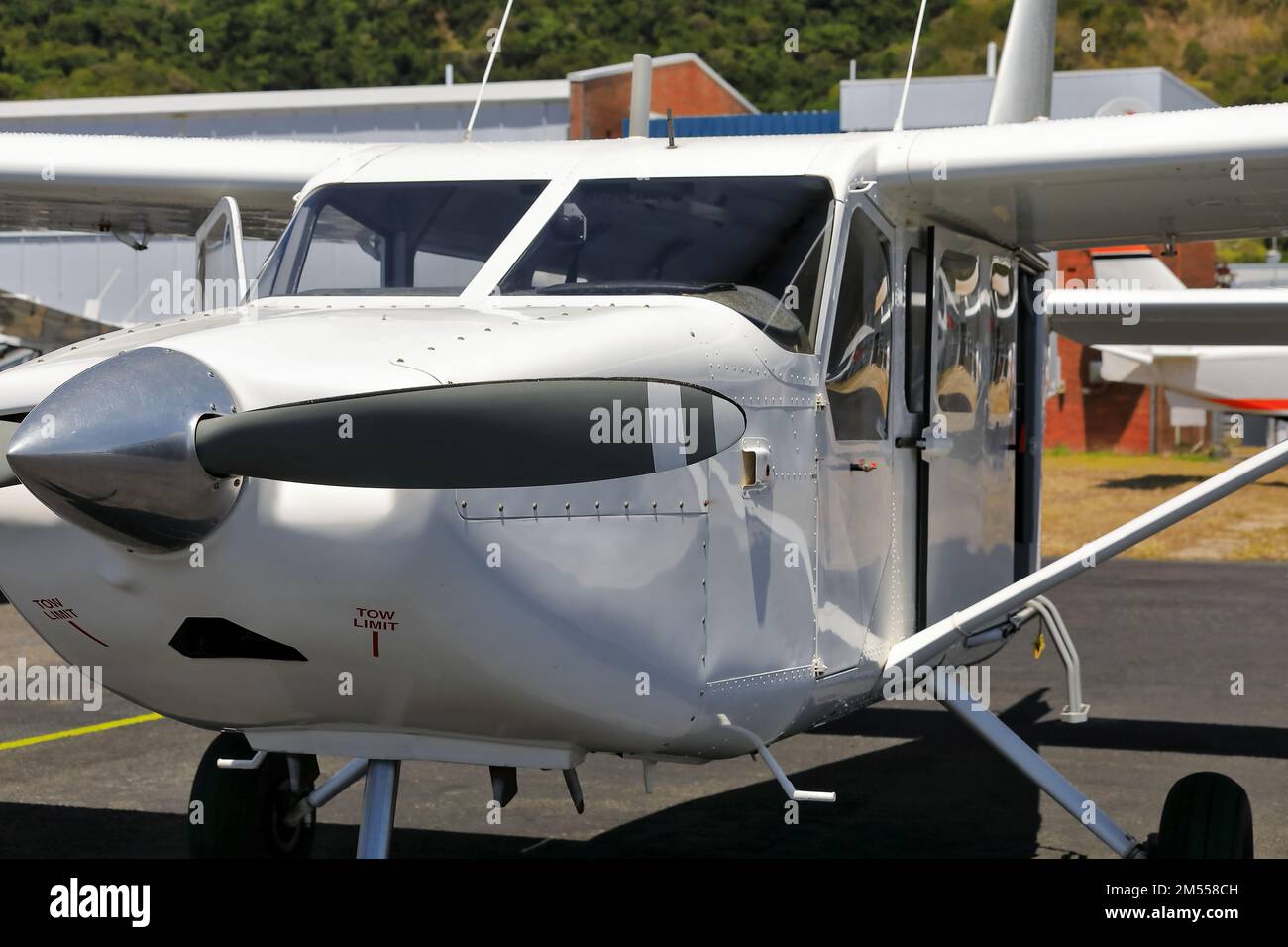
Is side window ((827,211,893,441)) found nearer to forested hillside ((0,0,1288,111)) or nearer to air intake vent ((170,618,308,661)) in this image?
air intake vent ((170,618,308,661))

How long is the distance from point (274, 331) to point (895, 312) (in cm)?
254

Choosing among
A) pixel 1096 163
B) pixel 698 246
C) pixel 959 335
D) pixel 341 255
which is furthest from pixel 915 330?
pixel 341 255

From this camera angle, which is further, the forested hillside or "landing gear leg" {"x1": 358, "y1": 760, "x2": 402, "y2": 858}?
the forested hillside

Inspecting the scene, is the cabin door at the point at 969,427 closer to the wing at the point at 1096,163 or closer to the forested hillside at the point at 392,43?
the wing at the point at 1096,163

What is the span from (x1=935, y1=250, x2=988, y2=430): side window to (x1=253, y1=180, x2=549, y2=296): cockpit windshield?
1.80 metres

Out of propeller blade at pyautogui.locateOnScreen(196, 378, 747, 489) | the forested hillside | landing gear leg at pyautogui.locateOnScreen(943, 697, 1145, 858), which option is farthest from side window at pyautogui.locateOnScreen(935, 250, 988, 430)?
the forested hillside

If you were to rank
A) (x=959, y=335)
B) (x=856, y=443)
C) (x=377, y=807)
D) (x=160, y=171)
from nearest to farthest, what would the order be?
1. (x=377, y=807)
2. (x=856, y=443)
3. (x=959, y=335)
4. (x=160, y=171)

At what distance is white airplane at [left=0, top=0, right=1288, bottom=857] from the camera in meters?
3.44

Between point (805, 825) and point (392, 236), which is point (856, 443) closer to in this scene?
point (392, 236)

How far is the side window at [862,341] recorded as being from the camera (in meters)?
4.98

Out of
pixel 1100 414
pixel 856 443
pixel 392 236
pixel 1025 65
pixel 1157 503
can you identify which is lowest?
pixel 1157 503

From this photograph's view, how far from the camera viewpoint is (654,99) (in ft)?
106

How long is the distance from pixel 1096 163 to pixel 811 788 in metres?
3.43
